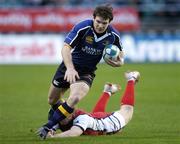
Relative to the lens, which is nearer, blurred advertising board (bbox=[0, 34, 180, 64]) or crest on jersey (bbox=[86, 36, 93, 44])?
crest on jersey (bbox=[86, 36, 93, 44])

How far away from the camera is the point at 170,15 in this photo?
3164 cm

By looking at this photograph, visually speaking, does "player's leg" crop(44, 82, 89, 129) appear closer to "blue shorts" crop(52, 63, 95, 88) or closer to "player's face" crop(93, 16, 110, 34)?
"blue shorts" crop(52, 63, 95, 88)

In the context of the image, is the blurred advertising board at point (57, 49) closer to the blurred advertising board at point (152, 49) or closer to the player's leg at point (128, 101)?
the blurred advertising board at point (152, 49)

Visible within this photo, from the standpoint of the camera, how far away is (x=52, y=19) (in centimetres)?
3112

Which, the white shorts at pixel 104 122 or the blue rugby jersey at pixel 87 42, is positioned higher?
the blue rugby jersey at pixel 87 42

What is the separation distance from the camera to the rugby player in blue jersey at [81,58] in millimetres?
10172

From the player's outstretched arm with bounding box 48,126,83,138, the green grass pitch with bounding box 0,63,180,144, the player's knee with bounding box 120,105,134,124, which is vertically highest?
the player's knee with bounding box 120,105,134,124

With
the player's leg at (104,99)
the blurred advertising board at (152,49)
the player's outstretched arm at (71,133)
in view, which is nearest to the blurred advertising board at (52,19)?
the blurred advertising board at (152,49)

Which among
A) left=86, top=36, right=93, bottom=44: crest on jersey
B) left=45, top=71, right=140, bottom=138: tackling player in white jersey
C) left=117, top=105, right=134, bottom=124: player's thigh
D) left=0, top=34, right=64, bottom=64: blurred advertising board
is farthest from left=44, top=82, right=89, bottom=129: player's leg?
left=0, top=34, right=64, bottom=64: blurred advertising board

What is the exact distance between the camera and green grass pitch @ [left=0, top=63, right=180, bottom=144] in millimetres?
10383

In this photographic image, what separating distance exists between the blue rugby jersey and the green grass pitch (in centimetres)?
137

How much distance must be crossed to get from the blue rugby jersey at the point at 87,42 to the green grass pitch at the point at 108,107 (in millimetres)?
1368

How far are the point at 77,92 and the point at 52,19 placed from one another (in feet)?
69.1

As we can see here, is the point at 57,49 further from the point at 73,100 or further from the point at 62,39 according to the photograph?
the point at 73,100
